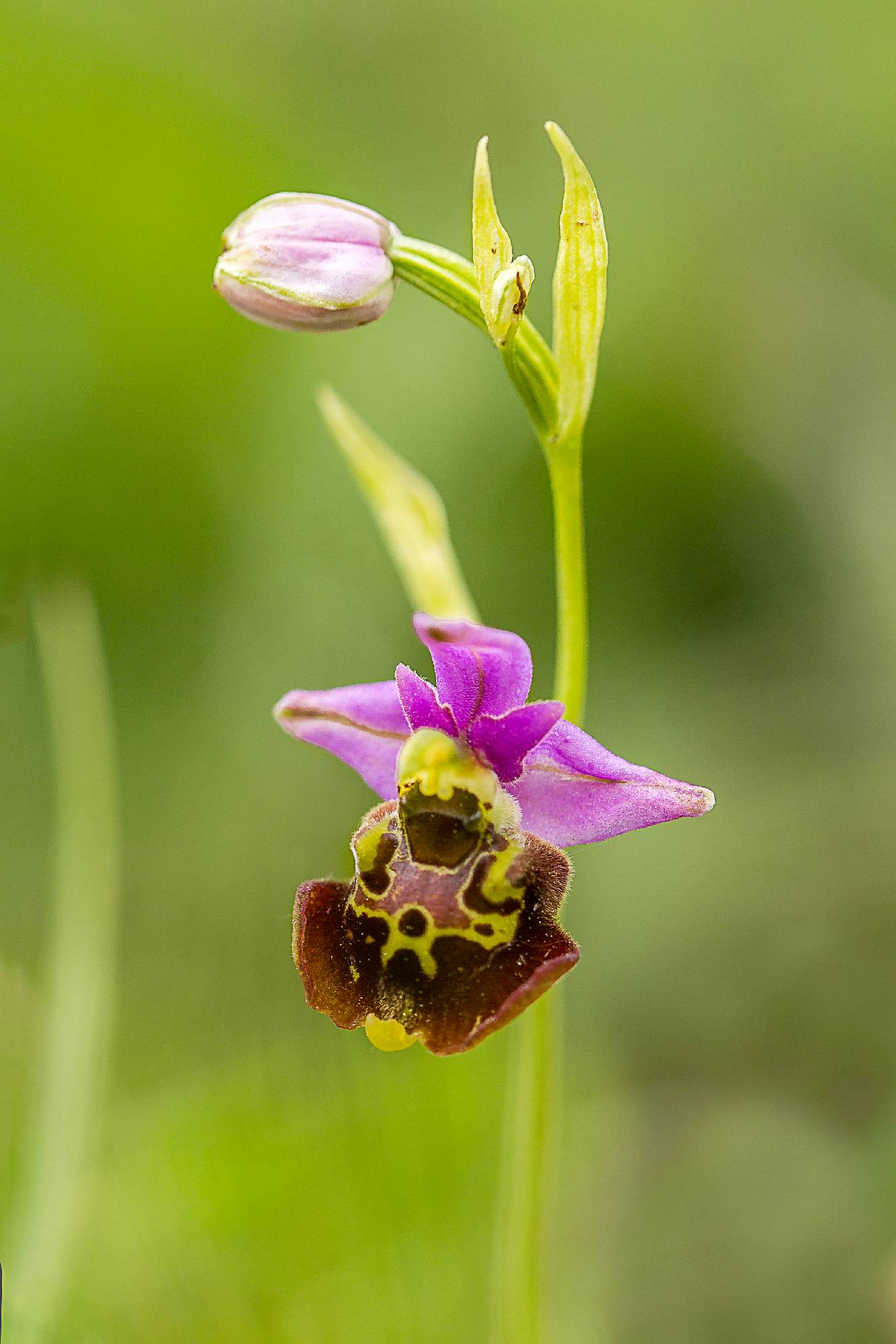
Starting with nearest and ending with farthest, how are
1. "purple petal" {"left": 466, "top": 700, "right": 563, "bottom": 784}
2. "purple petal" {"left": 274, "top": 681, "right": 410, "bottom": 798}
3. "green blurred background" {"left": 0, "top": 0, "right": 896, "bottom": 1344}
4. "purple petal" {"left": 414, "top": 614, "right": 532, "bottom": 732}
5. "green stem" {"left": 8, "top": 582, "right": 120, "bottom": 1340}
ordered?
"purple petal" {"left": 414, "top": 614, "right": 532, "bottom": 732}, "purple petal" {"left": 466, "top": 700, "right": 563, "bottom": 784}, "purple petal" {"left": 274, "top": 681, "right": 410, "bottom": 798}, "green stem" {"left": 8, "top": 582, "right": 120, "bottom": 1340}, "green blurred background" {"left": 0, "top": 0, "right": 896, "bottom": 1344}

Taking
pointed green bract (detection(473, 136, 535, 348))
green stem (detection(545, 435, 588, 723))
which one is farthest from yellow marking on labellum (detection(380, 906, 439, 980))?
pointed green bract (detection(473, 136, 535, 348))

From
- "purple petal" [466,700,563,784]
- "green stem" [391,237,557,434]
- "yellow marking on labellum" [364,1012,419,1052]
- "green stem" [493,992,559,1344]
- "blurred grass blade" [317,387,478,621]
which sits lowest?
"green stem" [493,992,559,1344]

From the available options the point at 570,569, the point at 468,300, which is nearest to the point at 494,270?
the point at 468,300

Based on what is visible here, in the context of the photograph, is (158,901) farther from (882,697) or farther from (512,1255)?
(882,697)

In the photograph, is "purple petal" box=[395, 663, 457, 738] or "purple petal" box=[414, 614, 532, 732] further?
"purple petal" box=[395, 663, 457, 738]

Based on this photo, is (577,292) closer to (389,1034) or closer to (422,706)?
(422,706)

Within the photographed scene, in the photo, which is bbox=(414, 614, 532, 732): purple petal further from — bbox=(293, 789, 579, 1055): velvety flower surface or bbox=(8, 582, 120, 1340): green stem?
bbox=(8, 582, 120, 1340): green stem

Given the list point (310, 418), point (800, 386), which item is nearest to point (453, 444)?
point (310, 418)
